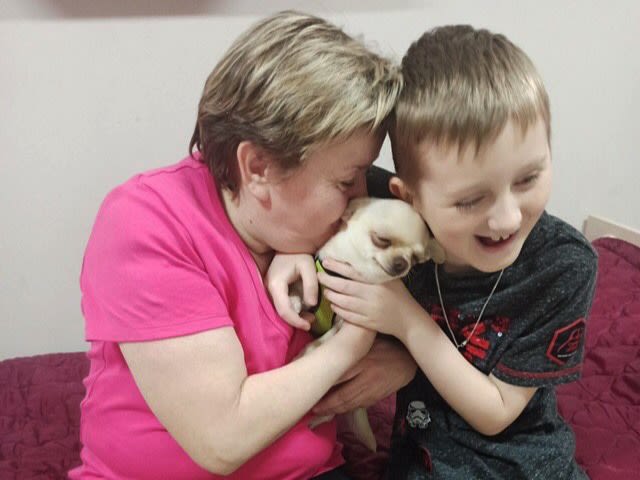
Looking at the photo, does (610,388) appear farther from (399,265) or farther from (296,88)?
(296,88)

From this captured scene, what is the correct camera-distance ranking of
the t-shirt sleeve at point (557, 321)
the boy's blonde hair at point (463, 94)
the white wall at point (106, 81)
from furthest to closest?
1. the white wall at point (106, 81)
2. the t-shirt sleeve at point (557, 321)
3. the boy's blonde hair at point (463, 94)

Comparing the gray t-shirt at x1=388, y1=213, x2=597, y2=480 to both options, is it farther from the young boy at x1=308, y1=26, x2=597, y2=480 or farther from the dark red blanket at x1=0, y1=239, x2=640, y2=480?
the dark red blanket at x1=0, y1=239, x2=640, y2=480

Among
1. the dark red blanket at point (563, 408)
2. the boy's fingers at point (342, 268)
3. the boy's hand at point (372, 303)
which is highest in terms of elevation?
the boy's fingers at point (342, 268)

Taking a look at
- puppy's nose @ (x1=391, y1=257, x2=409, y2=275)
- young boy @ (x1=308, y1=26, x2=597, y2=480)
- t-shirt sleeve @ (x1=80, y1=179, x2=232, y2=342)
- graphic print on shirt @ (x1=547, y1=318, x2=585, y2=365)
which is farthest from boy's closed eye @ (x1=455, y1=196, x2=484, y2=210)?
t-shirt sleeve @ (x1=80, y1=179, x2=232, y2=342)

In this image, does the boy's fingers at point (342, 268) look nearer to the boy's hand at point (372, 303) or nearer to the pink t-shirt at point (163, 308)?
the boy's hand at point (372, 303)

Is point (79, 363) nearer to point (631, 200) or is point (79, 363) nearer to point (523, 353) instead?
point (523, 353)

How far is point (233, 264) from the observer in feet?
3.18

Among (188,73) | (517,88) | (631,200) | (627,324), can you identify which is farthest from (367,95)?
(631,200)

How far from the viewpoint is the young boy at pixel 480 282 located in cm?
87

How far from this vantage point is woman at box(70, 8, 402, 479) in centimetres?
88

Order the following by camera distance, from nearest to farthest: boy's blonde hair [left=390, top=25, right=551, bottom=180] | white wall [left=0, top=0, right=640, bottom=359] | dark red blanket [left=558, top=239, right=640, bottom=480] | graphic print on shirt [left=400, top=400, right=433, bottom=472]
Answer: boy's blonde hair [left=390, top=25, right=551, bottom=180], graphic print on shirt [left=400, top=400, right=433, bottom=472], dark red blanket [left=558, top=239, right=640, bottom=480], white wall [left=0, top=0, right=640, bottom=359]

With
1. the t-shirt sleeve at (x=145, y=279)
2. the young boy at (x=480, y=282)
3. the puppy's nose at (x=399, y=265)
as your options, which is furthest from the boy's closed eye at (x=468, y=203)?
the t-shirt sleeve at (x=145, y=279)

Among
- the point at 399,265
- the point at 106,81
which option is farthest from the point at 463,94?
the point at 106,81

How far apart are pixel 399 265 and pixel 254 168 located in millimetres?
242
